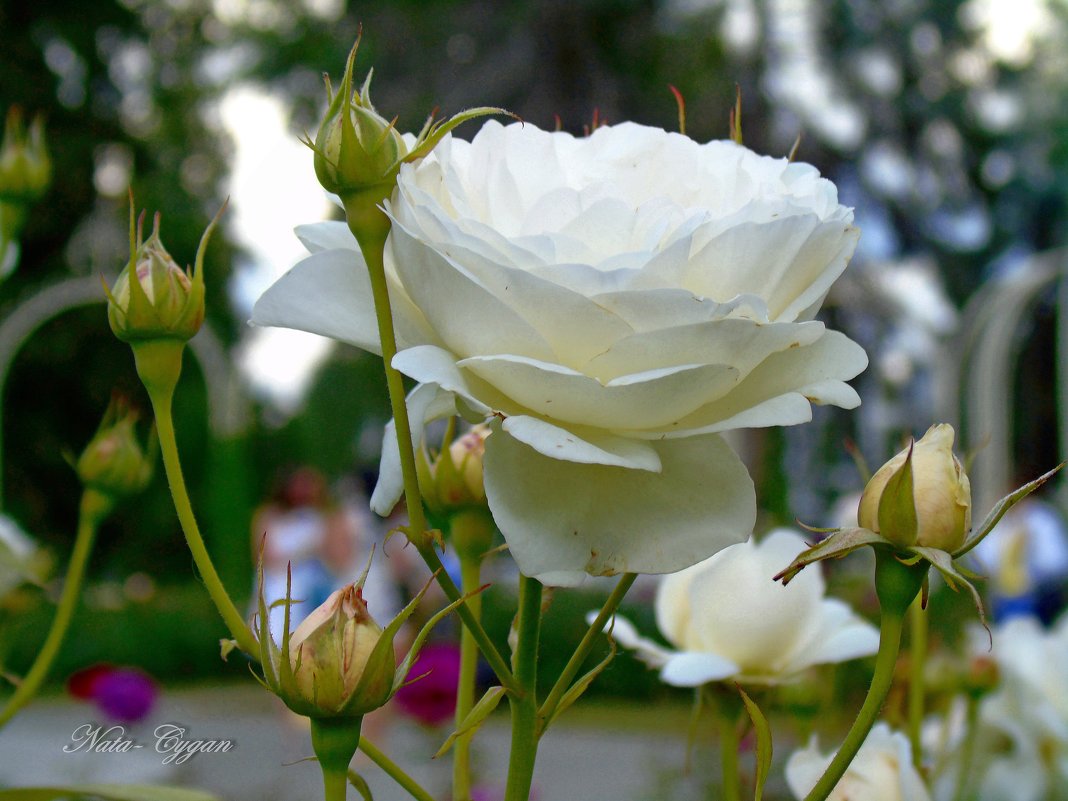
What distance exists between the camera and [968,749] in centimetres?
53

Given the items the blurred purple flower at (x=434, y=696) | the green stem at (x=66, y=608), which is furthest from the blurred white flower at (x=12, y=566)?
the blurred purple flower at (x=434, y=696)

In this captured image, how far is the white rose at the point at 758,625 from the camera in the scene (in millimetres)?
406

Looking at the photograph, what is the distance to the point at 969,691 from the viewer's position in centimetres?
57

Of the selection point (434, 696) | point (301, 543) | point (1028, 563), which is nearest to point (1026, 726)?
point (434, 696)

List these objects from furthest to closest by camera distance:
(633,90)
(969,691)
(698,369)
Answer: (633,90) < (969,691) < (698,369)

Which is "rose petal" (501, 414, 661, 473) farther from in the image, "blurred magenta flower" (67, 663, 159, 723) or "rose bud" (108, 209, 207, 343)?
"blurred magenta flower" (67, 663, 159, 723)

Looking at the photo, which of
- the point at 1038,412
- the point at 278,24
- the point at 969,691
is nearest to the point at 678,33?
the point at 278,24

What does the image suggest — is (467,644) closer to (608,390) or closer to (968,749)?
(608,390)

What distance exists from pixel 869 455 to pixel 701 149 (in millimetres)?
6385

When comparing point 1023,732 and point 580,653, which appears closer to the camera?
point 580,653

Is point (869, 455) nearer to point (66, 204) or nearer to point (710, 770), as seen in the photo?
point (710, 770)

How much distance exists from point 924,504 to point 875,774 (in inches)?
4.8

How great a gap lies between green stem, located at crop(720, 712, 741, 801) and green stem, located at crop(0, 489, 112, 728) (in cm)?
23

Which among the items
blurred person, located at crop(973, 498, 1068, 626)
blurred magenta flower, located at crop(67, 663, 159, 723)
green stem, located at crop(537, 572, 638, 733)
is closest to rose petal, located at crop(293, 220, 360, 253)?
green stem, located at crop(537, 572, 638, 733)
